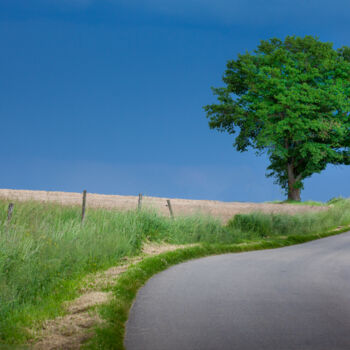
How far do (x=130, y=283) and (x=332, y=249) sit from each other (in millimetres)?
11518

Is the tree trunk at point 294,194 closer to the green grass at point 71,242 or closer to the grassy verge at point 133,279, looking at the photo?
the green grass at point 71,242

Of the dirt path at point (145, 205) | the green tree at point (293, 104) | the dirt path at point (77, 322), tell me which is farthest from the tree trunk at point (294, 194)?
the dirt path at point (77, 322)

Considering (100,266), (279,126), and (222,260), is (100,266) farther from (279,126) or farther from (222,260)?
(279,126)

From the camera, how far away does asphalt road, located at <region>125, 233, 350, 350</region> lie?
6277mm

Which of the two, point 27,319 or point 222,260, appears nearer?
point 27,319

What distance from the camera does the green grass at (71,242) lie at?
326 inches

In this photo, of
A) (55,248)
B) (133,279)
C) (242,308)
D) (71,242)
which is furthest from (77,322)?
(71,242)

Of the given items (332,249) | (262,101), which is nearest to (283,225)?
(332,249)

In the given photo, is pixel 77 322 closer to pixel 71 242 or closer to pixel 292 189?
pixel 71 242

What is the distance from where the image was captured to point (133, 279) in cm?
1020

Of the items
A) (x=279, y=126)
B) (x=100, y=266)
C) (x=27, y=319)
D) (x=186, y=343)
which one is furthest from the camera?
(x=279, y=126)

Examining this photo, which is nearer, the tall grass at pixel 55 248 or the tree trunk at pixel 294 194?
the tall grass at pixel 55 248

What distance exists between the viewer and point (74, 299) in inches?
327

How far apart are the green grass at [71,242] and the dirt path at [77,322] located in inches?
8.8
